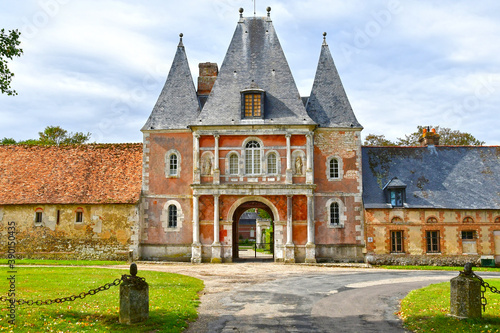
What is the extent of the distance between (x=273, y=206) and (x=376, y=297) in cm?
1536

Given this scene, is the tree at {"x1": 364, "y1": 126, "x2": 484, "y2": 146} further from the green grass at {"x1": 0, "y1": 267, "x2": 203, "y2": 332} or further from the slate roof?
the green grass at {"x1": 0, "y1": 267, "x2": 203, "y2": 332}

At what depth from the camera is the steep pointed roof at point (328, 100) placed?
33.5 m

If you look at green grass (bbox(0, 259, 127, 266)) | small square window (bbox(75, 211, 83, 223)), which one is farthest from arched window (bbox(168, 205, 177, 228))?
small square window (bbox(75, 211, 83, 223))

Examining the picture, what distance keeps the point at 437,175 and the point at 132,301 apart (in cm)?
2792

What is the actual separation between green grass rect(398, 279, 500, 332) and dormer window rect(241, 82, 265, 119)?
18314mm

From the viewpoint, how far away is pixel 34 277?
1967cm

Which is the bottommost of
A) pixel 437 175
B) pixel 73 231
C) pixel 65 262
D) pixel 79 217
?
pixel 65 262

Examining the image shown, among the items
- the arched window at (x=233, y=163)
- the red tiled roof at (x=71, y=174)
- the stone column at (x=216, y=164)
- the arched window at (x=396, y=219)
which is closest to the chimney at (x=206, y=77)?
the stone column at (x=216, y=164)

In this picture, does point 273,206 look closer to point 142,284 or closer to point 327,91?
point 327,91

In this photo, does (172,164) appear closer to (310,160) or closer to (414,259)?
(310,160)

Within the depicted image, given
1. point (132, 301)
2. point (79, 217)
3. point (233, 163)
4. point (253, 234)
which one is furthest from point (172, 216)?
point (253, 234)

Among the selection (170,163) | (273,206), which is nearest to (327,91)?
(273,206)

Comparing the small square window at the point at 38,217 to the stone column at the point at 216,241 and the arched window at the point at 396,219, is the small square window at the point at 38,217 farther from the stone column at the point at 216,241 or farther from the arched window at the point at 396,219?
the arched window at the point at 396,219

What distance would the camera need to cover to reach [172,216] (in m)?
33.4
